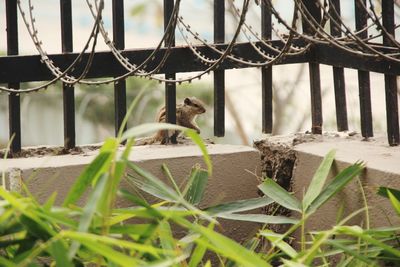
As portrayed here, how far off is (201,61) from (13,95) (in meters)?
0.80

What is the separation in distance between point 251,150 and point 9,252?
5.54 ft

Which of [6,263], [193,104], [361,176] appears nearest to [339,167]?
[361,176]

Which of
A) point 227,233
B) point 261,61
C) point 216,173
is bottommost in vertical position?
point 227,233

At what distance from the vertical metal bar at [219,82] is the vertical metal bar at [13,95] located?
85 cm

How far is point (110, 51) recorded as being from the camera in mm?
3900

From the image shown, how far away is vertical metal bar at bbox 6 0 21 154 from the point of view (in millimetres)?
3736

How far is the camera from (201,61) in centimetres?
401

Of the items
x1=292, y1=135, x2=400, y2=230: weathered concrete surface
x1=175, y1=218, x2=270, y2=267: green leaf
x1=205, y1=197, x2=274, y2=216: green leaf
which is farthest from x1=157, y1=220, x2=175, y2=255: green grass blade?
x1=292, y1=135, x2=400, y2=230: weathered concrete surface

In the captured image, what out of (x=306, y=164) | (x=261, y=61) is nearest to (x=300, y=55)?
(x=261, y=61)

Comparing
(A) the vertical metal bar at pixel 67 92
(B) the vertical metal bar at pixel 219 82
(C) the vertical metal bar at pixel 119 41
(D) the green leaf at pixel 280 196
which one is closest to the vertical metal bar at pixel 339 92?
(B) the vertical metal bar at pixel 219 82

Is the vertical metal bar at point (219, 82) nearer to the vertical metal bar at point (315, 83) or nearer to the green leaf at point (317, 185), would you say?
the vertical metal bar at point (315, 83)

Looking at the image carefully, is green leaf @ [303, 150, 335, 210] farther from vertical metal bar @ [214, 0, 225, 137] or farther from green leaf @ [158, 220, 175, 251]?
vertical metal bar @ [214, 0, 225, 137]

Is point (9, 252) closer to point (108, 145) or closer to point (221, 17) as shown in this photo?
point (108, 145)

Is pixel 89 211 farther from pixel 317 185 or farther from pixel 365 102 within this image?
pixel 365 102
